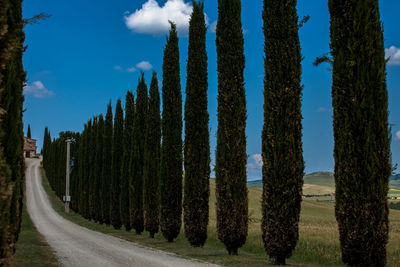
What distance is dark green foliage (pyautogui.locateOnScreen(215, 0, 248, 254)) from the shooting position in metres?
15.1

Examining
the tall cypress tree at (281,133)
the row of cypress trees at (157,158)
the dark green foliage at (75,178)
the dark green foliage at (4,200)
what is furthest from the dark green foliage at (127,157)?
the dark green foliage at (4,200)

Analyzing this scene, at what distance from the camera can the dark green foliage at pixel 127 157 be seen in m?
28.3

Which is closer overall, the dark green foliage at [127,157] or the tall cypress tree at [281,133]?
the tall cypress tree at [281,133]

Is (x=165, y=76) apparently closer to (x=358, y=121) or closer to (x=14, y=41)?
(x=358, y=121)

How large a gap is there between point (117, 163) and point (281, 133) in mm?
21963

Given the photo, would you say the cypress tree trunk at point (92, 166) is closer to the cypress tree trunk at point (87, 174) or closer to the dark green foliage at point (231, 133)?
the cypress tree trunk at point (87, 174)

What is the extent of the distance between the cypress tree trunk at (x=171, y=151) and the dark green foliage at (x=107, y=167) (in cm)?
1409

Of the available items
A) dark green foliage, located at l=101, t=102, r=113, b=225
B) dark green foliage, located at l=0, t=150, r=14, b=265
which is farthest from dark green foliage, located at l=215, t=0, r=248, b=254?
dark green foliage, located at l=101, t=102, r=113, b=225

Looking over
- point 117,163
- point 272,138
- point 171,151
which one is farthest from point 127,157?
point 272,138

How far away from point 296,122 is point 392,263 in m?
6.28

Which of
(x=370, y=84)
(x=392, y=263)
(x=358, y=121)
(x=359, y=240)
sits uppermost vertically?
(x=370, y=84)

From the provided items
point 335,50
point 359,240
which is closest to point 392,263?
point 359,240

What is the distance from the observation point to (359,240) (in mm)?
10383

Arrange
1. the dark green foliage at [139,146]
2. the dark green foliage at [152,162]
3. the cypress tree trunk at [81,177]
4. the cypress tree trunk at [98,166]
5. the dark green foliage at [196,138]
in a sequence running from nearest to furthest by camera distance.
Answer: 1. the dark green foliage at [196,138]
2. the dark green foliage at [152,162]
3. the dark green foliage at [139,146]
4. the cypress tree trunk at [98,166]
5. the cypress tree trunk at [81,177]
